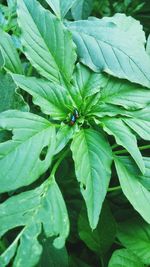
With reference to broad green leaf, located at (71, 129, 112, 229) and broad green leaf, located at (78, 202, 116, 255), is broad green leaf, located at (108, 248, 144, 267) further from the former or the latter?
broad green leaf, located at (71, 129, 112, 229)

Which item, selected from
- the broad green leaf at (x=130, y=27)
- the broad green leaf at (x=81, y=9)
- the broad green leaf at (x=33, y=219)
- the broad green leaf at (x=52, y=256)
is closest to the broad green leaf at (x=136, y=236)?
the broad green leaf at (x=52, y=256)

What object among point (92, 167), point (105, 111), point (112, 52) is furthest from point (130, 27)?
point (92, 167)

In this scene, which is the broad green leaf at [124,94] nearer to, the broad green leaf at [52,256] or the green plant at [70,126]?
the green plant at [70,126]

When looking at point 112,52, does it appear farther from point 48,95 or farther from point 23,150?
point 23,150

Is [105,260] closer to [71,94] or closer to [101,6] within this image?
[71,94]

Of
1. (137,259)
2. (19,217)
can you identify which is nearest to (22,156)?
(19,217)
